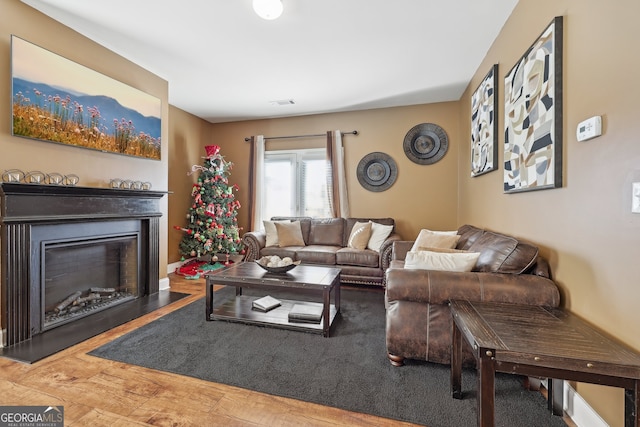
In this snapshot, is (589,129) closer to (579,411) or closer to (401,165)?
(579,411)

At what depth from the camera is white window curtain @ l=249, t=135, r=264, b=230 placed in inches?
196

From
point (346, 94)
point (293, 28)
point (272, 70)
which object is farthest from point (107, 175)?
point (346, 94)

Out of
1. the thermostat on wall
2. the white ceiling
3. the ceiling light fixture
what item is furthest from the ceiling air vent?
the thermostat on wall

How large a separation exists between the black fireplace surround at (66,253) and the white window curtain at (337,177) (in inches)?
101

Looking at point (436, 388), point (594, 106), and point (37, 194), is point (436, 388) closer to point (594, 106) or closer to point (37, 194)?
point (594, 106)

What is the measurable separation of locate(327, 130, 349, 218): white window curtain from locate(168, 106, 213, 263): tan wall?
7.84 feet

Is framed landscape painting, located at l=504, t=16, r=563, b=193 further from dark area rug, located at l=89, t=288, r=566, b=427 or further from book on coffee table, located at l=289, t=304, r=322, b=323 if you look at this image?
book on coffee table, located at l=289, t=304, r=322, b=323

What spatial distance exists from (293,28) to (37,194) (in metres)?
2.54

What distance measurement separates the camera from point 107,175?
2.89 meters

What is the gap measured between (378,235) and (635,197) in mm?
2875

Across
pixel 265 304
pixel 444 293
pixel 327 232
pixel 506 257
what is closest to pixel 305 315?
pixel 265 304

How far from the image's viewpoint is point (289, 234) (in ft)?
13.8

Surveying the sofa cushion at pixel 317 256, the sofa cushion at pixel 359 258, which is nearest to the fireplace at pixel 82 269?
the sofa cushion at pixel 317 256

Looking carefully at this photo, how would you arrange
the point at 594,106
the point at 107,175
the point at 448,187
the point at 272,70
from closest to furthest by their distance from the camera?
the point at 594,106, the point at 107,175, the point at 272,70, the point at 448,187
